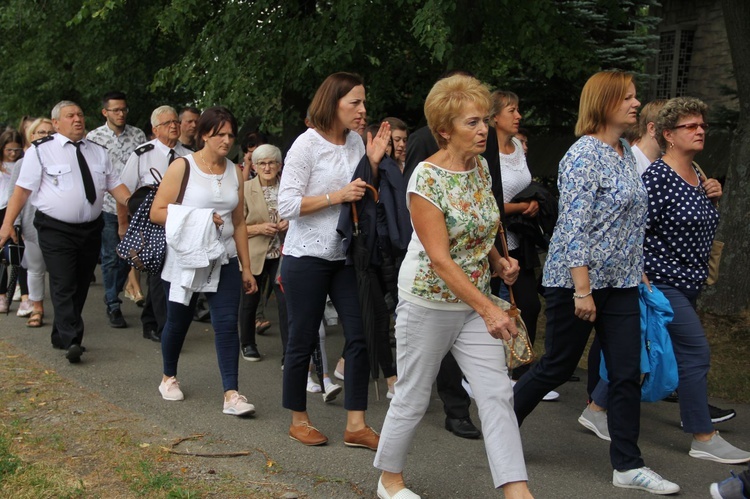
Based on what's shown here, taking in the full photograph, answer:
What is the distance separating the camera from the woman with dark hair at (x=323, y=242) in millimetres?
5316

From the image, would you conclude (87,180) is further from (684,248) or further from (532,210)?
(684,248)

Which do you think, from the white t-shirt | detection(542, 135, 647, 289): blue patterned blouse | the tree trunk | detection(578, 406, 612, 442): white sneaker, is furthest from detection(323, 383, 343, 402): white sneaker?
the tree trunk

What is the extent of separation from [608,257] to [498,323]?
94 cm

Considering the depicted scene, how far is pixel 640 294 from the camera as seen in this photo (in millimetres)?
5160

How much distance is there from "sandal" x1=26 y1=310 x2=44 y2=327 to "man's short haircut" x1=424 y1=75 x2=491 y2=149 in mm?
5935

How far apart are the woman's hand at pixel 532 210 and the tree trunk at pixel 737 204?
3965 millimetres

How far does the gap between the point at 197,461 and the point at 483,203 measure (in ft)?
7.12

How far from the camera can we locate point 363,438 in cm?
536

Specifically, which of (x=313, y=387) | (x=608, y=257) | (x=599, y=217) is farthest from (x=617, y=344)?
(x=313, y=387)

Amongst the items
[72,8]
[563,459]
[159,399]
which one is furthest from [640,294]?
[72,8]

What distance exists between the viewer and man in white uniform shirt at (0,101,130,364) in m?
7.68

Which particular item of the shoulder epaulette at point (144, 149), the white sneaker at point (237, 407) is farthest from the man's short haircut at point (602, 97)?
the shoulder epaulette at point (144, 149)

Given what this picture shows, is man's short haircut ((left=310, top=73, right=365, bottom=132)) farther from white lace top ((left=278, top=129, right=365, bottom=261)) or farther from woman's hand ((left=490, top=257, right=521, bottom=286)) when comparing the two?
woman's hand ((left=490, top=257, right=521, bottom=286))

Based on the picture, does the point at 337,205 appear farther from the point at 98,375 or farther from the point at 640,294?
the point at 98,375
